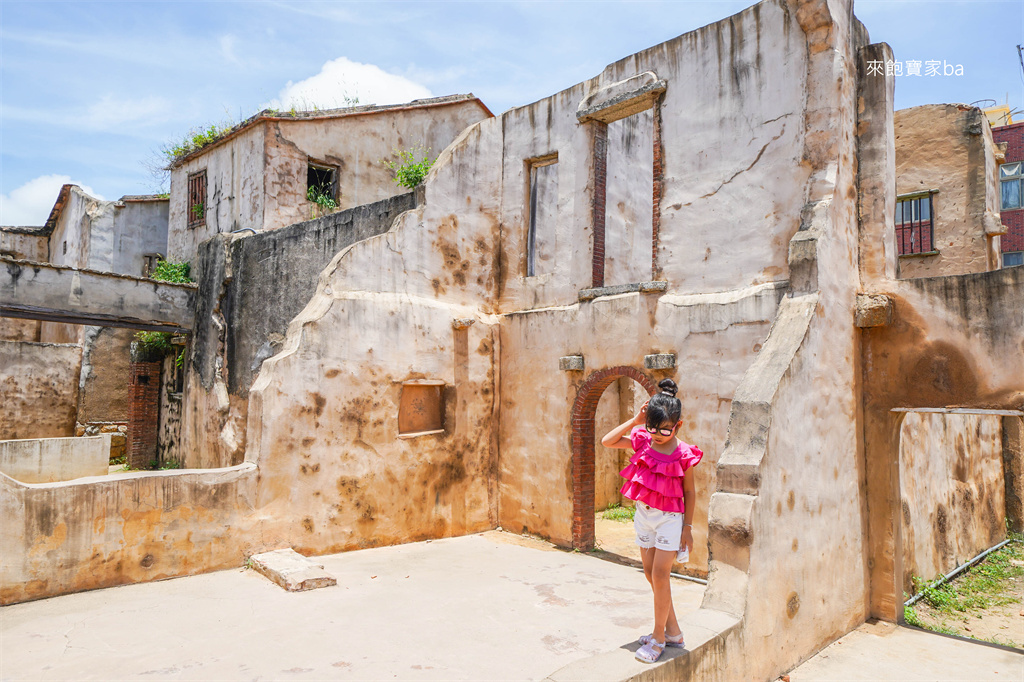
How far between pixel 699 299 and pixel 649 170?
5.58 meters

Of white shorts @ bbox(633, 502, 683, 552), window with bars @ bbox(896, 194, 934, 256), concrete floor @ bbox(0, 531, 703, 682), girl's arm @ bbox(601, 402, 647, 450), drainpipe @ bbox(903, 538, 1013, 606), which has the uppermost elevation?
window with bars @ bbox(896, 194, 934, 256)

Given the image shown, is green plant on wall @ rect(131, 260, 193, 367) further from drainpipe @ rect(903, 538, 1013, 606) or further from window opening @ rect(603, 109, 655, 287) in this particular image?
drainpipe @ rect(903, 538, 1013, 606)

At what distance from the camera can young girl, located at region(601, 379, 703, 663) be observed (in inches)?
150

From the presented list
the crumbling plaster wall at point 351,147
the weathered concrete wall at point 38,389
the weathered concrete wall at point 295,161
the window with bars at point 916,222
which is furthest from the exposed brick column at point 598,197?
the weathered concrete wall at point 38,389

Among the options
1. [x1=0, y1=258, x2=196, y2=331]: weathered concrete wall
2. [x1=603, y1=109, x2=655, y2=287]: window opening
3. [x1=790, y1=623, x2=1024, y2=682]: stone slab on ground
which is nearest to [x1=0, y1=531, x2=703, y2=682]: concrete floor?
[x1=790, y1=623, x2=1024, y2=682]: stone slab on ground

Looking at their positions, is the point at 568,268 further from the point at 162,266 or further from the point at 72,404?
the point at 72,404

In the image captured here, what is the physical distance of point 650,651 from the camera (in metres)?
3.75

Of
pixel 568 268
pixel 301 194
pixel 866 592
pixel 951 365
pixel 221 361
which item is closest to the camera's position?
pixel 951 365

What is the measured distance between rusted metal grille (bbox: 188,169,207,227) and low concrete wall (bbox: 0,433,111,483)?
5490mm

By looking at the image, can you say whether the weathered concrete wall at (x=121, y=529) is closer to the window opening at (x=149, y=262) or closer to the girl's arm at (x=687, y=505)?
the girl's arm at (x=687, y=505)

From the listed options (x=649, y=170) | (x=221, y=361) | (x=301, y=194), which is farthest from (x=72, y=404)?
(x=649, y=170)

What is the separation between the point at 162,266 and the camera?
1465cm

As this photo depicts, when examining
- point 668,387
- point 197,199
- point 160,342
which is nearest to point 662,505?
point 668,387

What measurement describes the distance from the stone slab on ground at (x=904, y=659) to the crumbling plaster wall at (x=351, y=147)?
1135 cm
